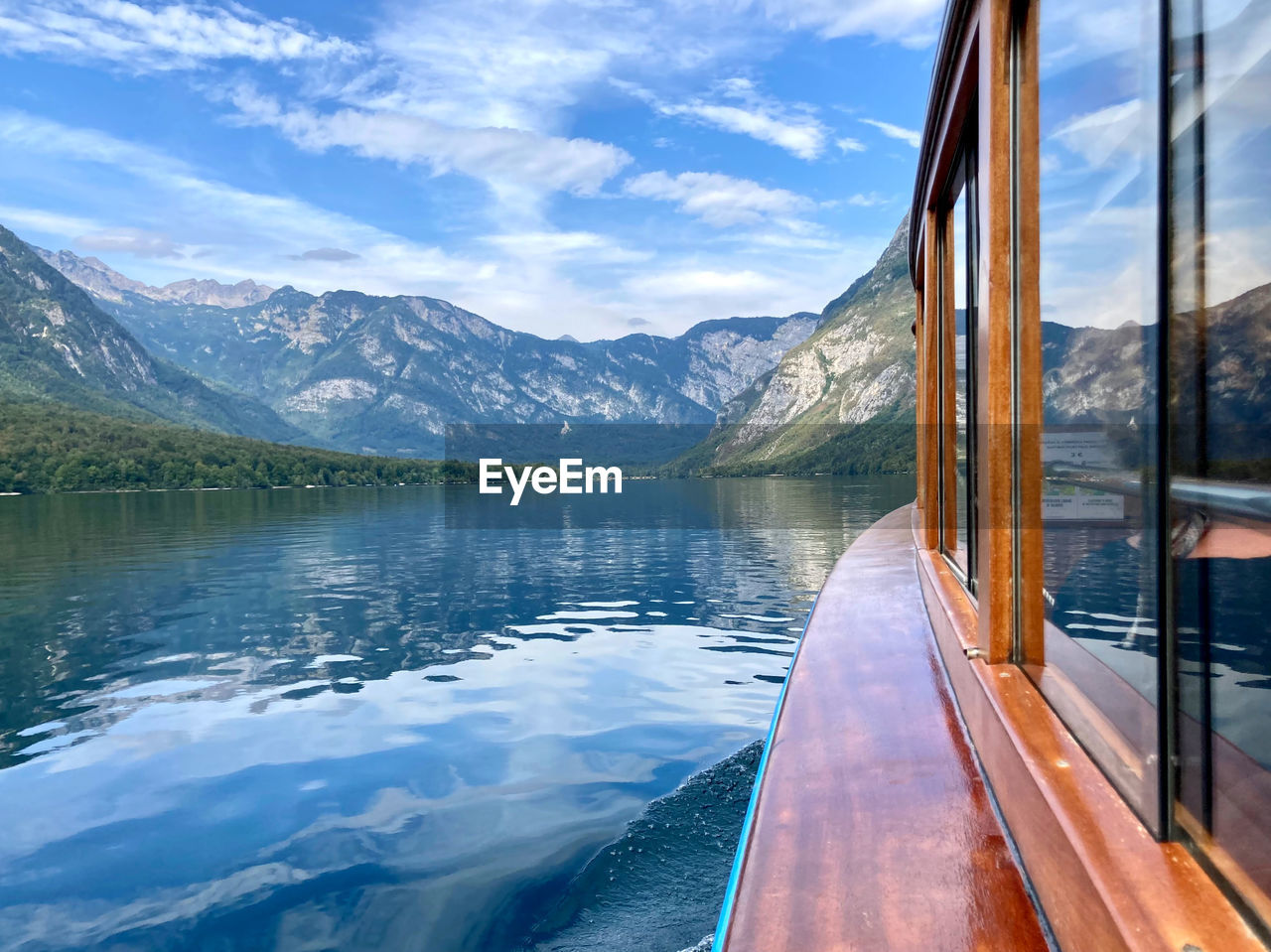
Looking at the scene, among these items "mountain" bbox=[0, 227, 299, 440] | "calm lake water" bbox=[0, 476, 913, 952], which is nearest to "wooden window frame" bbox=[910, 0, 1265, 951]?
"calm lake water" bbox=[0, 476, 913, 952]

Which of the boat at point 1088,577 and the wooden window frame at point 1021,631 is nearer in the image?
the boat at point 1088,577

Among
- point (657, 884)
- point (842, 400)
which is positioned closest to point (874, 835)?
point (657, 884)

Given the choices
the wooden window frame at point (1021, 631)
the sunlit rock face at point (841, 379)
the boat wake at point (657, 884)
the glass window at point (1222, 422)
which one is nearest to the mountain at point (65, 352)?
the sunlit rock face at point (841, 379)

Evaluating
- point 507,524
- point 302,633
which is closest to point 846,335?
point 507,524

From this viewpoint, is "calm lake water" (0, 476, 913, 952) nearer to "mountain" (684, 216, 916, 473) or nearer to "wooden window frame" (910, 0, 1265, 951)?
"wooden window frame" (910, 0, 1265, 951)

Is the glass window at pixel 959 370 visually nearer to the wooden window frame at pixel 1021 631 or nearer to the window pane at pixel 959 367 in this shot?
the window pane at pixel 959 367

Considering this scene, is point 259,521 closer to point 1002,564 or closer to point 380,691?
point 380,691
